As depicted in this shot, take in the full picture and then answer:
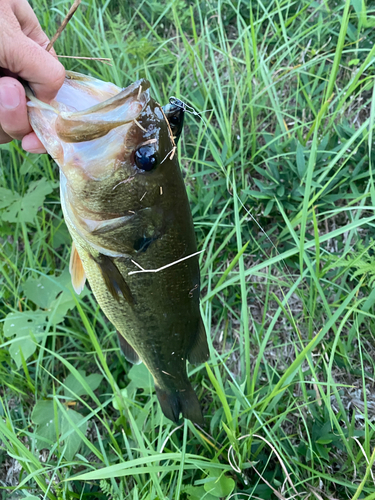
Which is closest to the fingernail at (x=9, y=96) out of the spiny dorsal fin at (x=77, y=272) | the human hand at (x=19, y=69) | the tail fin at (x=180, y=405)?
the human hand at (x=19, y=69)

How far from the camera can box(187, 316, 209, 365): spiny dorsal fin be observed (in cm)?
159

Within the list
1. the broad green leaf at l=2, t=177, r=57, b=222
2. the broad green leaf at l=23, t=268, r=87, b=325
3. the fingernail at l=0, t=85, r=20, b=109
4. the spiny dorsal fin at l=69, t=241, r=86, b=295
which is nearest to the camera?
the fingernail at l=0, t=85, r=20, b=109

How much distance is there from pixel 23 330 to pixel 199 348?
1.08 metres

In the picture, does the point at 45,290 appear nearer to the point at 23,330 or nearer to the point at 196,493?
the point at 23,330

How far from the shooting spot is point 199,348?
1610 millimetres

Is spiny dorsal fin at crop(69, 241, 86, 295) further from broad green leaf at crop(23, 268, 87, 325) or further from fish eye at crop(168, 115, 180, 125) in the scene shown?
fish eye at crop(168, 115, 180, 125)

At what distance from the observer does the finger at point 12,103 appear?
1.18 m

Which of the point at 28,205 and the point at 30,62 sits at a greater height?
the point at 30,62

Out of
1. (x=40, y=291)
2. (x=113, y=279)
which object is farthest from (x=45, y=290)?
(x=113, y=279)

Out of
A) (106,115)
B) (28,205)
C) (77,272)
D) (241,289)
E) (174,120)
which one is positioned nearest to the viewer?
(106,115)

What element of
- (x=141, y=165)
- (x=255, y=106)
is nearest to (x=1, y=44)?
(x=141, y=165)

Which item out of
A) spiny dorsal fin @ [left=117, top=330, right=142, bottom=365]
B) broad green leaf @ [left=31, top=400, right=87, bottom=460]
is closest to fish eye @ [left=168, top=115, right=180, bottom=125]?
spiny dorsal fin @ [left=117, top=330, right=142, bottom=365]

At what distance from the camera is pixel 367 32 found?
2184 millimetres

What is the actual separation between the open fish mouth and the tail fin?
1120 mm
